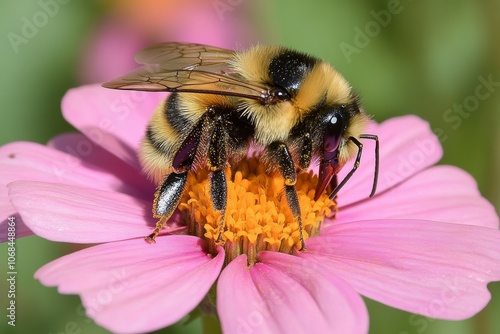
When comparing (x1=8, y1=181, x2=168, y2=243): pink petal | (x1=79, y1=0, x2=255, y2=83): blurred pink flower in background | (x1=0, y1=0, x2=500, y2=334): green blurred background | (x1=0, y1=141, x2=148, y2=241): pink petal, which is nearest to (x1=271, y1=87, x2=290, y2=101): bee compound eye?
(x1=8, y1=181, x2=168, y2=243): pink petal

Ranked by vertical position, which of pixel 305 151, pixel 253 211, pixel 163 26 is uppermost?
pixel 163 26

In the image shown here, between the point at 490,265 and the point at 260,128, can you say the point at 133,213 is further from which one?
the point at 490,265

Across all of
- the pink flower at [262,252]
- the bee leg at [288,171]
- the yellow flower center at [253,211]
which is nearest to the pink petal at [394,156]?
the pink flower at [262,252]

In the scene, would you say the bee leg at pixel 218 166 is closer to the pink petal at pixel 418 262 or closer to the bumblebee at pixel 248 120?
the bumblebee at pixel 248 120

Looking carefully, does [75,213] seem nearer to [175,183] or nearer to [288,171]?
[175,183]

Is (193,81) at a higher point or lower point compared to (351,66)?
lower

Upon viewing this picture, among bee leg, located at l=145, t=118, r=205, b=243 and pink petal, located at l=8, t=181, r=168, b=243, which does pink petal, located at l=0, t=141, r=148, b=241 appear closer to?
pink petal, located at l=8, t=181, r=168, b=243

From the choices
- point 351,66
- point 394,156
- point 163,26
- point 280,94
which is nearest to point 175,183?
point 280,94

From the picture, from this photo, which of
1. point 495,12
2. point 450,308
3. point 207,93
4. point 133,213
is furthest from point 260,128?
point 495,12
